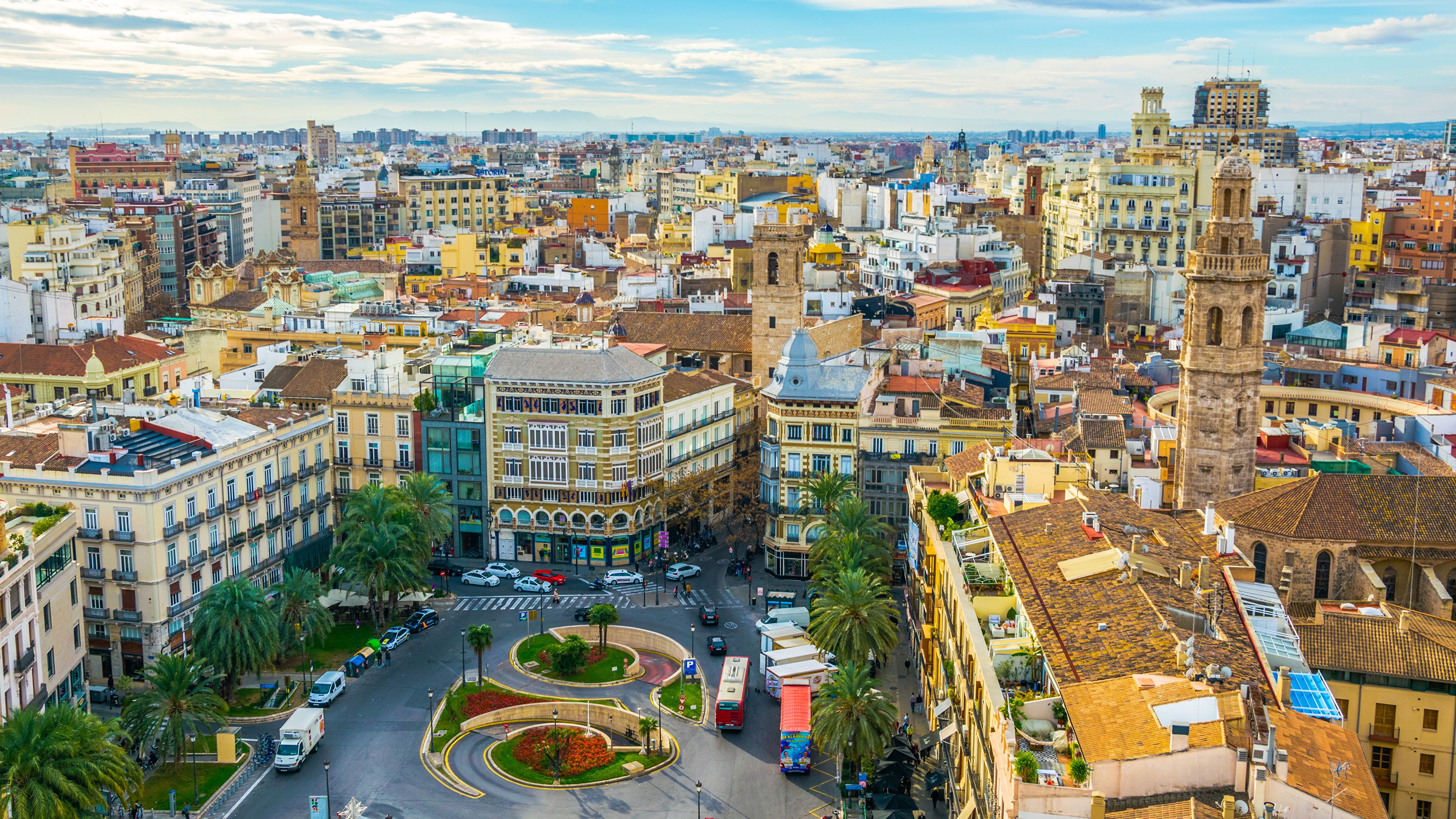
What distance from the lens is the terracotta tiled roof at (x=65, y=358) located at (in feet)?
378

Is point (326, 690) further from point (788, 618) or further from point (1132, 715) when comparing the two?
point (1132, 715)

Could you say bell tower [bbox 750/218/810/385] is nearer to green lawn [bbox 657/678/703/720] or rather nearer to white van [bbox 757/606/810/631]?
white van [bbox 757/606/810/631]

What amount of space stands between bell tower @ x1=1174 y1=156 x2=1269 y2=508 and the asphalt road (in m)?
23.7

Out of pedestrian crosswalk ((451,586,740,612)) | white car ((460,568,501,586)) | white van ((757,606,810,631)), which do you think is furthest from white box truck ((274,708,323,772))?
white car ((460,568,501,586))

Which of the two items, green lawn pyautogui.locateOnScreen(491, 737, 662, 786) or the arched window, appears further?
green lawn pyautogui.locateOnScreen(491, 737, 662, 786)

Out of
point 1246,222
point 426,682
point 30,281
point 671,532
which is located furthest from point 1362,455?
point 30,281

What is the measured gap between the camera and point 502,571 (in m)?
95.0

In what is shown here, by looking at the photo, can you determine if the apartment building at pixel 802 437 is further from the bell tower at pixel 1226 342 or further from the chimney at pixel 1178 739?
the chimney at pixel 1178 739

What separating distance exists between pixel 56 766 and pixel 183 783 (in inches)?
488

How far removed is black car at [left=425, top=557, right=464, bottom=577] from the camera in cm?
9581

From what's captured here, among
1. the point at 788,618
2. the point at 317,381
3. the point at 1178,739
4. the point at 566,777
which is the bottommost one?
the point at 566,777

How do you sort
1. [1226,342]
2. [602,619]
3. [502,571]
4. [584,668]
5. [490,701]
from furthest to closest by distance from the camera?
[502,571] < [602,619] < [584,668] < [490,701] < [1226,342]

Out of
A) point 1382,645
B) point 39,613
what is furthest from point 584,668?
point 1382,645

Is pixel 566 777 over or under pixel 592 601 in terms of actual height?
under
